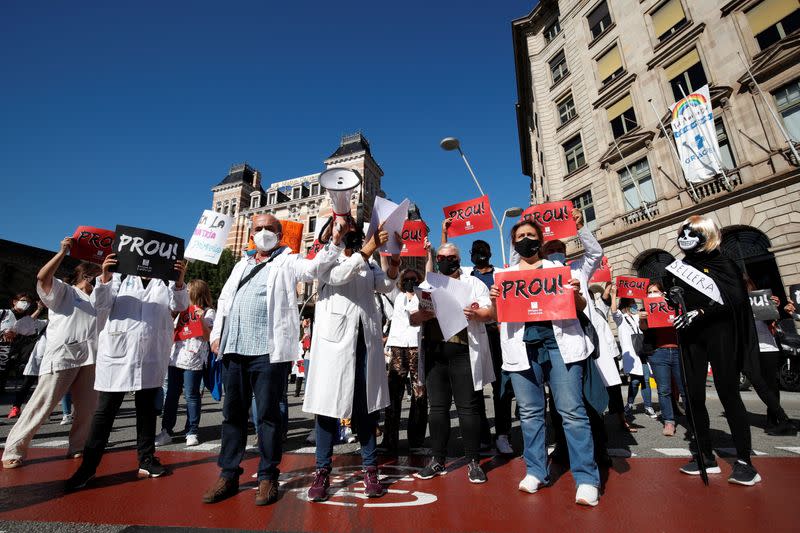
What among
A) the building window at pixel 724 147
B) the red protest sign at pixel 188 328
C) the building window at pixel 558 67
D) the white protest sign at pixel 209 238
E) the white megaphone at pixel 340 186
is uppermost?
the building window at pixel 558 67

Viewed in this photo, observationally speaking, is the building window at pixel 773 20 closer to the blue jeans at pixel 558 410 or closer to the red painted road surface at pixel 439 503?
the red painted road surface at pixel 439 503

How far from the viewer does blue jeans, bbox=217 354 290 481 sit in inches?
111

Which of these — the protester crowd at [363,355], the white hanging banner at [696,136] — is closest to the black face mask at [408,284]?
the protester crowd at [363,355]

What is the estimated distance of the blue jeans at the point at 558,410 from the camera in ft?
8.76

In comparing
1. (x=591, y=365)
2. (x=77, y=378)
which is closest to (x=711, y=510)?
(x=591, y=365)

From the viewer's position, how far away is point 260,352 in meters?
2.90

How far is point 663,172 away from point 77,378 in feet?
63.5

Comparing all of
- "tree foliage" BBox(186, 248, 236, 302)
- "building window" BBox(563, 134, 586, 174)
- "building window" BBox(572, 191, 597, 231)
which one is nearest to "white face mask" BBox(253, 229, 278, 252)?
"building window" BBox(572, 191, 597, 231)

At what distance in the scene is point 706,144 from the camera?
43.8 ft

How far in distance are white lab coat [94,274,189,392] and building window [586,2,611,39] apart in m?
23.4

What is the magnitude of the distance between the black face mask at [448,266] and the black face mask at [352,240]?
3.31 ft

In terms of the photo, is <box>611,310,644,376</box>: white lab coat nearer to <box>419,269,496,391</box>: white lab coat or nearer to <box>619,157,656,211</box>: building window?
<box>419,269,496,391</box>: white lab coat

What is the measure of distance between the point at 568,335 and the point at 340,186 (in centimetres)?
209

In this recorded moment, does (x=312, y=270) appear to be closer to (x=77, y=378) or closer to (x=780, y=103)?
(x=77, y=378)
